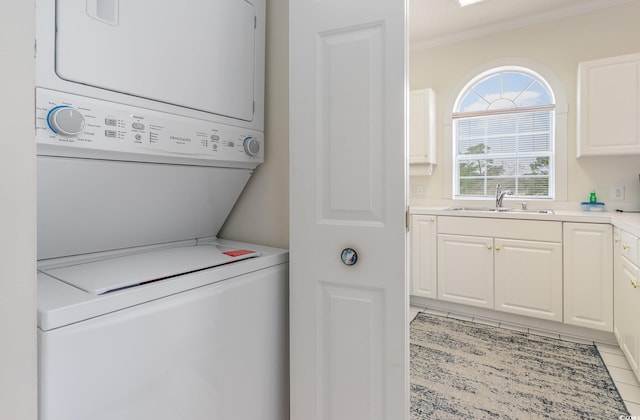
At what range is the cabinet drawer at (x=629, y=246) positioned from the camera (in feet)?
6.43

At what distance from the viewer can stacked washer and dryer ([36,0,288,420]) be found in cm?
80

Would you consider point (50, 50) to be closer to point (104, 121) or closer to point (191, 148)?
point (104, 121)

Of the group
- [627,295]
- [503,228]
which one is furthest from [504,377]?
[503,228]

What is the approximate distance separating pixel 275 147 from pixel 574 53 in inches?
125

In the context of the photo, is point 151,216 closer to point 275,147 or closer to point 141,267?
point 141,267

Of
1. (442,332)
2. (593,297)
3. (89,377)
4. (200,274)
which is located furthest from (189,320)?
(593,297)

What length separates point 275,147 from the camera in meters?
1.42

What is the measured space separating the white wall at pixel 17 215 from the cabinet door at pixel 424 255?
3060mm

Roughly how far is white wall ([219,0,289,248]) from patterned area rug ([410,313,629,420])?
4.01 ft

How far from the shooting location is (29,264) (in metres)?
0.58

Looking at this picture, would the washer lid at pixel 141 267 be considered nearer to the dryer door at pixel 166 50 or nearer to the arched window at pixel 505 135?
the dryer door at pixel 166 50

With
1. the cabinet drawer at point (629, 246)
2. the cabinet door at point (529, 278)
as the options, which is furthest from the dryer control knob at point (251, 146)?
the cabinet door at point (529, 278)

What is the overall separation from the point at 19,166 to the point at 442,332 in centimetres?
289

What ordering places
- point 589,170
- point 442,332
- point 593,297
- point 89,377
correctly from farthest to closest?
point 589,170, point 442,332, point 593,297, point 89,377
